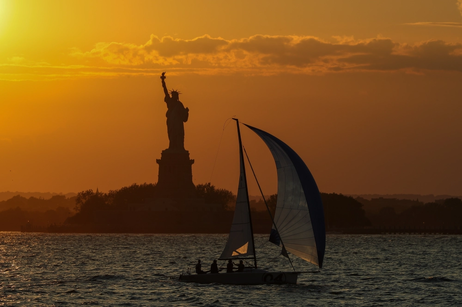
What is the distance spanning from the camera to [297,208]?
47.1 meters

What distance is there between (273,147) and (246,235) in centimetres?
486

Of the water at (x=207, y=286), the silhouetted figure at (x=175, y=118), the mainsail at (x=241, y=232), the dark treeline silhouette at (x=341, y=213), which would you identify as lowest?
the water at (x=207, y=286)

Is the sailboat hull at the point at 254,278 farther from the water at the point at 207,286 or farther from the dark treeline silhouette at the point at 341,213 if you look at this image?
the dark treeline silhouette at the point at 341,213

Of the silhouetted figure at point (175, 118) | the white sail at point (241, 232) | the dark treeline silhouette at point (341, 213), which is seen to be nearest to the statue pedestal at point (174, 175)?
the silhouetted figure at point (175, 118)

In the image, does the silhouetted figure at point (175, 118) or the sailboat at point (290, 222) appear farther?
the silhouetted figure at point (175, 118)

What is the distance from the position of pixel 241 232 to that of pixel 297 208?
374 centimetres

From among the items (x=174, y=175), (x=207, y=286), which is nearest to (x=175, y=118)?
(x=174, y=175)

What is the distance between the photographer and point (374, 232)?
626 feet

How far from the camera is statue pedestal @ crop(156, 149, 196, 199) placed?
160 metres

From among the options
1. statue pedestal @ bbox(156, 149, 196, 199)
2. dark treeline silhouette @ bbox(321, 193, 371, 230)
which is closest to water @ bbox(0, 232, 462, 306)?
statue pedestal @ bbox(156, 149, 196, 199)

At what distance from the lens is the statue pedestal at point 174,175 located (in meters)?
160

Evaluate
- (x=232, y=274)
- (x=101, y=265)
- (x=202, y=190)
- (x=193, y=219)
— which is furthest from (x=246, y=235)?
(x=202, y=190)

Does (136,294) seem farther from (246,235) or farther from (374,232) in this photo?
(374,232)

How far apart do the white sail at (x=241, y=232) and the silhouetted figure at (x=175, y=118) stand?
362 ft
